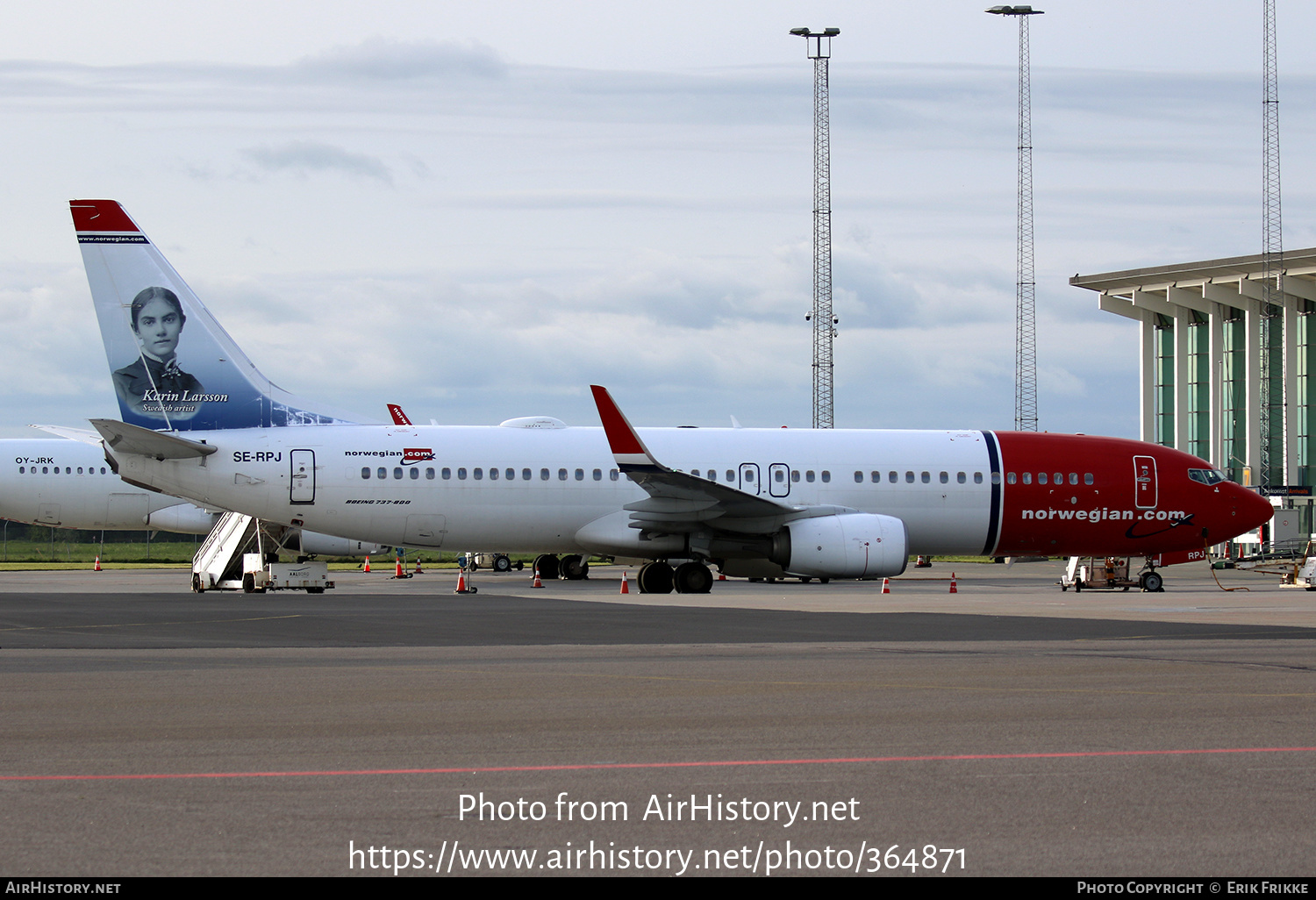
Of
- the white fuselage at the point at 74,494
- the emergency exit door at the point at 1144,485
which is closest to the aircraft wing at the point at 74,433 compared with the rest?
the white fuselage at the point at 74,494

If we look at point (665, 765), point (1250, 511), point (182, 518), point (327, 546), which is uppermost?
point (1250, 511)

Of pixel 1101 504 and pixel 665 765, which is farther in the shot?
pixel 1101 504

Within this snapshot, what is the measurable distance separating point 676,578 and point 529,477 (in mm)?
3761

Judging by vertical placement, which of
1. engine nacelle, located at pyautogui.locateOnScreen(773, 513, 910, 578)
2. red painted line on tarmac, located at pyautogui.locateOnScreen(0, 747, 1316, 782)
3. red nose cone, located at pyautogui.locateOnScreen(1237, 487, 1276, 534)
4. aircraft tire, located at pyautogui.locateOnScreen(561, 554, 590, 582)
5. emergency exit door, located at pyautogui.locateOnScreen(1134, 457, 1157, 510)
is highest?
emergency exit door, located at pyautogui.locateOnScreen(1134, 457, 1157, 510)

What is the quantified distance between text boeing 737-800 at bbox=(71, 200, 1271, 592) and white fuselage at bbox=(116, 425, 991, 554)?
0.04 metres

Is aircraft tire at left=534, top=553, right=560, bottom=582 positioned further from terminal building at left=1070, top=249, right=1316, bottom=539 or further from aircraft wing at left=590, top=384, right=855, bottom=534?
terminal building at left=1070, top=249, right=1316, bottom=539

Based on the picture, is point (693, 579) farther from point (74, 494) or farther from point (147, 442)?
point (74, 494)

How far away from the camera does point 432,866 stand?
558 cm

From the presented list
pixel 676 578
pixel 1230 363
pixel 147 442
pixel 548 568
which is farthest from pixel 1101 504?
pixel 1230 363

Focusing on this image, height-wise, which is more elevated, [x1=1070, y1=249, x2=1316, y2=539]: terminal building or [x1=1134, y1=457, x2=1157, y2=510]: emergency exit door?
[x1=1070, y1=249, x2=1316, y2=539]: terminal building

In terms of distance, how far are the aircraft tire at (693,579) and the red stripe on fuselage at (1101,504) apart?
22.4ft

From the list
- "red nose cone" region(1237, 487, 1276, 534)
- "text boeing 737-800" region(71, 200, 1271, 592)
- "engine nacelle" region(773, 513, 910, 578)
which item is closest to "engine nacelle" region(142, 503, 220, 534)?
"text boeing 737-800" region(71, 200, 1271, 592)

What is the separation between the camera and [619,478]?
29.5 metres

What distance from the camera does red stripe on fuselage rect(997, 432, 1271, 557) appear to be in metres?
30.3
